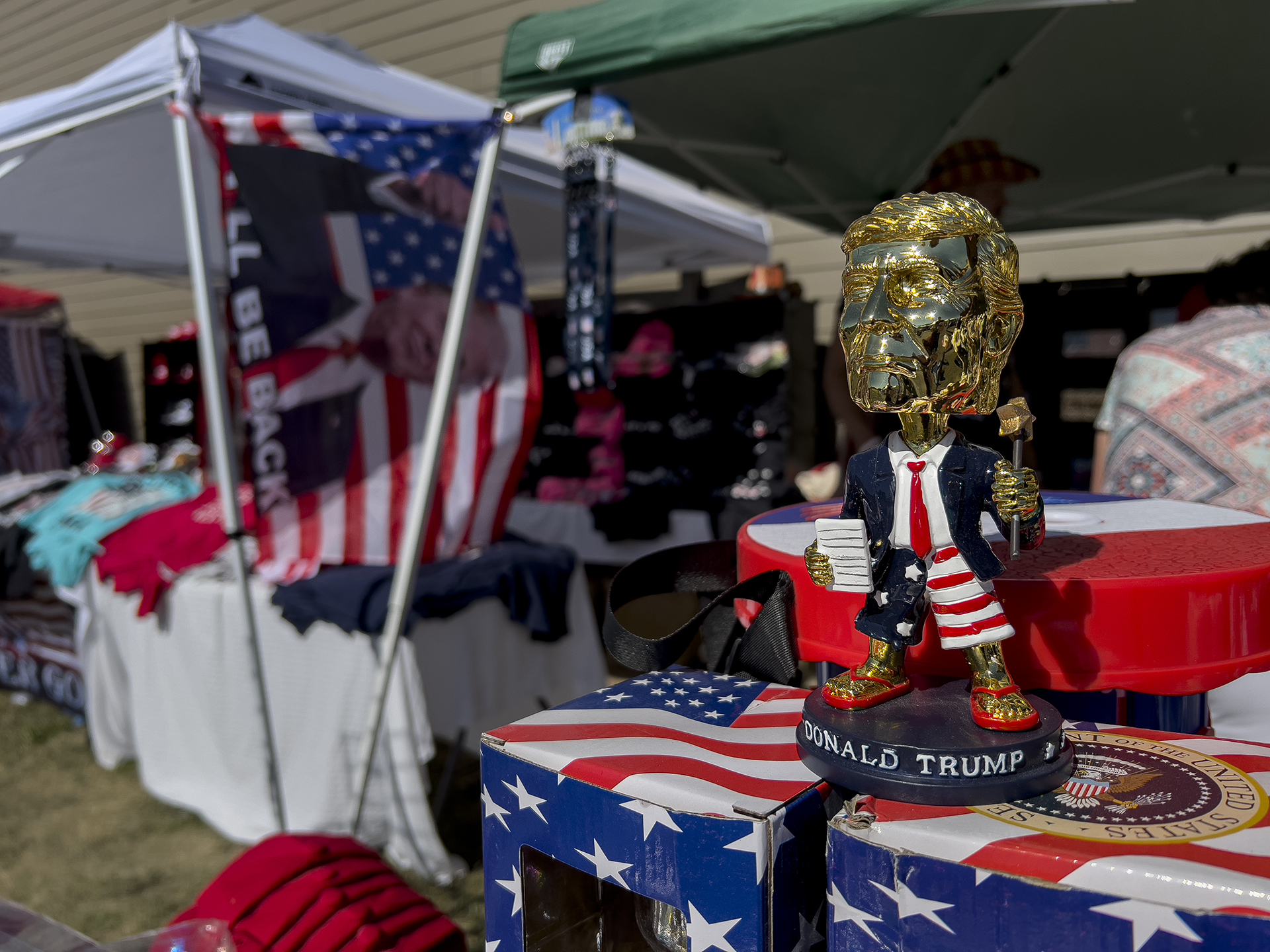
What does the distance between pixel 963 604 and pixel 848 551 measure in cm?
11

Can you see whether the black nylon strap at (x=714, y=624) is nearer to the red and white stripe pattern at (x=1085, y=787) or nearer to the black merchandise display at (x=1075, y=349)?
the red and white stripe pattern at (x=1085, y=787)

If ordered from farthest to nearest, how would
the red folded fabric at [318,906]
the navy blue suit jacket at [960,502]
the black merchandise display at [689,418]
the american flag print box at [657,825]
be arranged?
the black merchandise display at [689,418], the red folded fabric at [318,906], the navy blue suit jacket at [960,502], the american flag print box at [657,825]

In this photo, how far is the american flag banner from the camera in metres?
2.11

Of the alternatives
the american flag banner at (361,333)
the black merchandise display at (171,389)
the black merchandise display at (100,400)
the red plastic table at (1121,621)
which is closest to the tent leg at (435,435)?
the american flag banner at (361,333)

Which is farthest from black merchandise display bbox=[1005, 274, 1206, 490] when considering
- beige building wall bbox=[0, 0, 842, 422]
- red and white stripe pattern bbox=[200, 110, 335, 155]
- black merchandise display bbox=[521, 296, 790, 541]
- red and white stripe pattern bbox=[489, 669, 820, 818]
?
red and white stripe pattern bbox=[489, 669, 820, 818]

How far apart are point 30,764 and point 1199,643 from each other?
3.94m

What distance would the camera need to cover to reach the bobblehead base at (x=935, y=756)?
627 mm

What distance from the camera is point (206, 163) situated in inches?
140

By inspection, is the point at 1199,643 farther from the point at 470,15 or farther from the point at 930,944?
the point at 470,15

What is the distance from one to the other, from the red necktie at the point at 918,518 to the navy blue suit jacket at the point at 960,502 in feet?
0.05

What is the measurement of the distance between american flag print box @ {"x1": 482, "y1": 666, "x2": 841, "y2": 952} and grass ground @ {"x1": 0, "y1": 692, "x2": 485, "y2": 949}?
1491 millimetres

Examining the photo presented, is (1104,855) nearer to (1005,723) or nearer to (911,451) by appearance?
(1005,723)

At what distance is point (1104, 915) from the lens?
52 cm

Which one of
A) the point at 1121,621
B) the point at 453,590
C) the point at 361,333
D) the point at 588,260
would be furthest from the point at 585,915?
the point at 361,333
